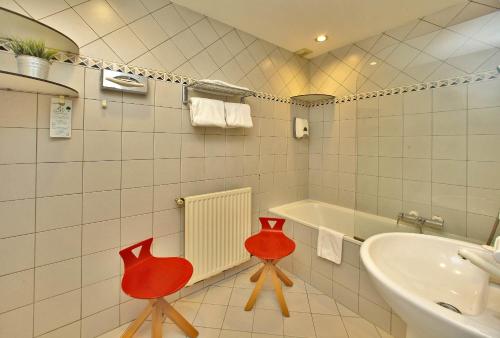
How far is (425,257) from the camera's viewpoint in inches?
44.0

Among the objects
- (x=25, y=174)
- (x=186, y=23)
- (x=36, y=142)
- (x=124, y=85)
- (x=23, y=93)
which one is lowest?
(x=25, y=174)

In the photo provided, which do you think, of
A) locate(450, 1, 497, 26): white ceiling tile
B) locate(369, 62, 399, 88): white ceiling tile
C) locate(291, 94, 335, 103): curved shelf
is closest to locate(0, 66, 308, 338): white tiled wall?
locate(291, 94, 335, 103): curved shelf

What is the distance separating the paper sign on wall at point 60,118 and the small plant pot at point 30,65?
0.19 meters

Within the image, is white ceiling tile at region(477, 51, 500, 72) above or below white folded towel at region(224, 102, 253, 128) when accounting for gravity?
above

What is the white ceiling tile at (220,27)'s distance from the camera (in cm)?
189

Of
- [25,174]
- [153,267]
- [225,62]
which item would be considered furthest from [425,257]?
[25,174]

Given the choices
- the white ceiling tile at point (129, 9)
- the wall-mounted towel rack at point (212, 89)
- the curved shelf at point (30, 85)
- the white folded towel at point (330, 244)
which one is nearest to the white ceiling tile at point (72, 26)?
the white ceiling tile at point (129, 9)

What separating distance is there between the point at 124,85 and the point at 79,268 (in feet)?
3.87

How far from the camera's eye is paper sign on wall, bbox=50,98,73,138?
1.26 m

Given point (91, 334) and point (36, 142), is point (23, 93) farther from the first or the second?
point (91, 334)

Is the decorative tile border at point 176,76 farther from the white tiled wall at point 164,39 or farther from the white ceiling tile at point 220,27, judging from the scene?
the white ceiling tile at point 220,27

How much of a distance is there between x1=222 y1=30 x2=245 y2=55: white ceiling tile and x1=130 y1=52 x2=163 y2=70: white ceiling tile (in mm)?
669

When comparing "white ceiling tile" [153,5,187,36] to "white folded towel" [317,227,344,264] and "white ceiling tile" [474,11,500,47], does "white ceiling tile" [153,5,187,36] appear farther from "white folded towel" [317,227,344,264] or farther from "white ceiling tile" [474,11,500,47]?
"white ceiling tile" [474,11,500,47]

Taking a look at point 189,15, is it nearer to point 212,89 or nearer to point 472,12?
point 212,89
